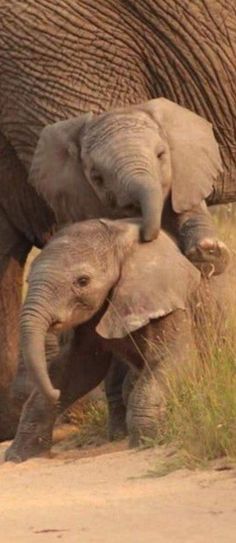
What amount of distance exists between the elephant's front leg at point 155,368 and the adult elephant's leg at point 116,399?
61 cm

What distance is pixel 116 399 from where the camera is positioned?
27.4 ft

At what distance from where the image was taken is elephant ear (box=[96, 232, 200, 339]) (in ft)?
24.7

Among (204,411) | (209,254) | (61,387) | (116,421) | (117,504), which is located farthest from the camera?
(116,421)

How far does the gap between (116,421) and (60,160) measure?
1.01 m

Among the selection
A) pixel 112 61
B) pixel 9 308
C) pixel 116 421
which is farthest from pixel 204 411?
pixel 9 308

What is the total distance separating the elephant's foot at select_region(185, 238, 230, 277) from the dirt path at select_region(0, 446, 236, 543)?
788 mm

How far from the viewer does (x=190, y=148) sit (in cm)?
821

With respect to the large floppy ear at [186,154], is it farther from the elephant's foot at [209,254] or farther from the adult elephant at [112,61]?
the adult elephant at [112,61]

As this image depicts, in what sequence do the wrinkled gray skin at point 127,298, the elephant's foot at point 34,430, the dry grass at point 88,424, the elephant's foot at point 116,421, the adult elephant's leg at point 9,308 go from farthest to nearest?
the adult elephant's leg at point 9,308 < the dry grass at point 88,424 < the elephant's foot at point 116,421 < the elephant's foot at point 34,430 < the wrinkled gray skin at point 127,298

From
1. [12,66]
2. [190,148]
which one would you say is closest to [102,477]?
[190,148]

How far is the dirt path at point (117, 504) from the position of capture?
571 cm

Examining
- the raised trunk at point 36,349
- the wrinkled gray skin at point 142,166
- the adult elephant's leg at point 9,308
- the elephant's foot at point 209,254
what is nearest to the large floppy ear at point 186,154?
the wrinkled gray skin at point 142,166

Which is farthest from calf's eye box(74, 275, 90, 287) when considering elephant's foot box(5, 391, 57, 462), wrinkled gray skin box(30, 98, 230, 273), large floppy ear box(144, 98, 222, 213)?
large floppy ear box(144, 98, 222, 213)

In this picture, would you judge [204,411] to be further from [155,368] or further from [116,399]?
[116,399]
